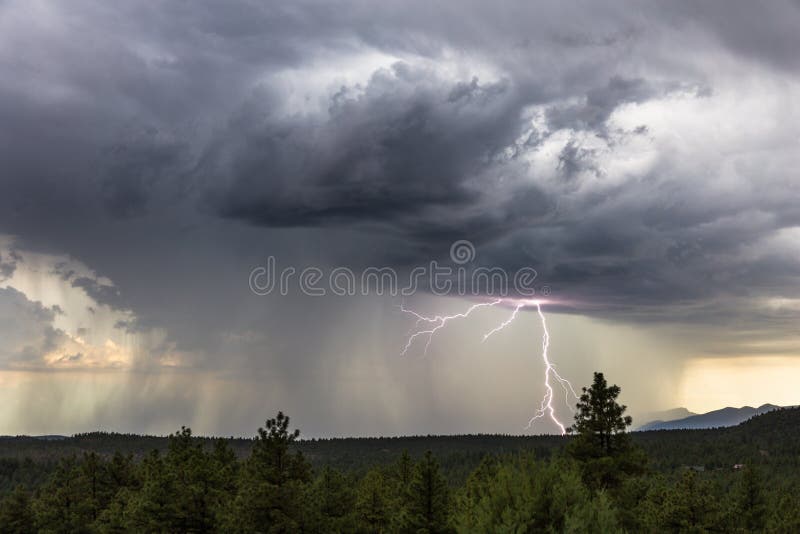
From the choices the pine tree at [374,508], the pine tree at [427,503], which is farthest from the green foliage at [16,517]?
the pine tree at [427,503]

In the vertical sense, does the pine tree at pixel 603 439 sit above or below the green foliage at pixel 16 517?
above

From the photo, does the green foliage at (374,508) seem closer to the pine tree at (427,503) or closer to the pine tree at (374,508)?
the pine tree at (374,508)

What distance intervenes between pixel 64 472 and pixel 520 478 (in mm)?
52442

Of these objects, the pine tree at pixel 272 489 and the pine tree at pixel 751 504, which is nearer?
the pine tree at pixel 272 489

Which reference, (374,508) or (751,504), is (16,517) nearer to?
(374,508)

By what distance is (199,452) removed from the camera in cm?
5622

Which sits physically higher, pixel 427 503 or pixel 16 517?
pixel 427 503

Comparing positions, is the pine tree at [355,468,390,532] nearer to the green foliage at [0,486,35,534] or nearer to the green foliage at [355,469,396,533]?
the green foliage at [355,469,396,533]

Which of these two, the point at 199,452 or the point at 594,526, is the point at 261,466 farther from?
the point at 594,526

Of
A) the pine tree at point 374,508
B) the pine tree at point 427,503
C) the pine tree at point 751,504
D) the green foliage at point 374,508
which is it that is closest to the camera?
the pine tree at point 427,503

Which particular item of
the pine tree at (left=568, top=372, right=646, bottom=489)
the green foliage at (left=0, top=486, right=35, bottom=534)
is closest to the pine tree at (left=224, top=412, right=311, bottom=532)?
the pine tree at (left=568, top=372, right=646, bottom=489)

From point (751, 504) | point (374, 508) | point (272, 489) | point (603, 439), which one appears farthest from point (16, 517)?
point (751, 504)

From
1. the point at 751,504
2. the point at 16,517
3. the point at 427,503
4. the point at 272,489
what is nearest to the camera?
the point at 272,489

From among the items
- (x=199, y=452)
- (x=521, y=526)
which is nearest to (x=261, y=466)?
(x=199, y=452)
